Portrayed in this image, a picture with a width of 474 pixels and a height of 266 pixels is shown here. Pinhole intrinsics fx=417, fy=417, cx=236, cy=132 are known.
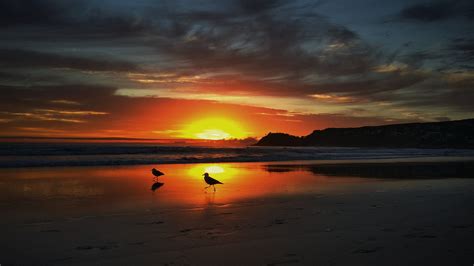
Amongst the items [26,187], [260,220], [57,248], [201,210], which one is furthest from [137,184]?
[57,248]

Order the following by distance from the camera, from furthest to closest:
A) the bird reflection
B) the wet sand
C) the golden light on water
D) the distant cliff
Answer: the distant cliff, the golden light on water, the bird reflection, the wet sand

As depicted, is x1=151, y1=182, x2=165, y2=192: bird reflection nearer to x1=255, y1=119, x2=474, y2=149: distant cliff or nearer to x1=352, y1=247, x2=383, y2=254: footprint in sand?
x1=352, y1=247, x2=383, y2=254: footprint in sand

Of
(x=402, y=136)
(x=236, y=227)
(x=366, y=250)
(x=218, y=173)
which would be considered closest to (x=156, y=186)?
(x=218, y=173)

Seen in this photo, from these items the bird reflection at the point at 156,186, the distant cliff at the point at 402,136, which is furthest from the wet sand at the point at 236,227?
the distant cliff at the point at 402,136

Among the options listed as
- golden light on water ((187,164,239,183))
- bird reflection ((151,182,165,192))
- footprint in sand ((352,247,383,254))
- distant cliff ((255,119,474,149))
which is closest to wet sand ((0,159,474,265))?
footprint in sand ((352,247,383,254))

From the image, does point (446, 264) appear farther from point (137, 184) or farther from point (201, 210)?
point (137, 184)

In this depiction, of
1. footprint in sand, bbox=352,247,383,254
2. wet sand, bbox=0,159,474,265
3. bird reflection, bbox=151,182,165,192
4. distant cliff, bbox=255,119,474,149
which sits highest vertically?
distant cliff, bbox=255,119,474,149

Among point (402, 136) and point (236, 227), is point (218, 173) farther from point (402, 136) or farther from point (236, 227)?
point (402, 136)

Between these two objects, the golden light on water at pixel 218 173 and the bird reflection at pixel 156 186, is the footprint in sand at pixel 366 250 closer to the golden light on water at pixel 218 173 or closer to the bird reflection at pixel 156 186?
A: the bird reflection at pixel 156 186

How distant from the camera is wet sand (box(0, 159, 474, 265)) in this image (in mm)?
5250

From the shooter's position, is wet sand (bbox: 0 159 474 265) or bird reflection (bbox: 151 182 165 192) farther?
bird reflection (bbox: 151 182 165 192)

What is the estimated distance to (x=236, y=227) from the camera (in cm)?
704

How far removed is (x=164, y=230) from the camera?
6.79 m

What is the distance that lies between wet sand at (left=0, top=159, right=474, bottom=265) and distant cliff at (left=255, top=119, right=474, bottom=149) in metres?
84.9
